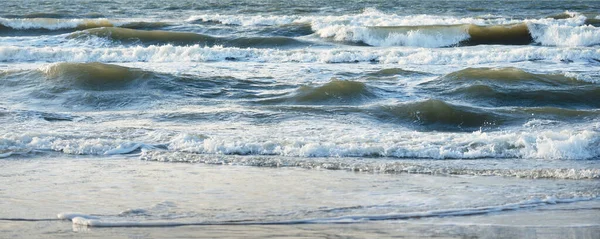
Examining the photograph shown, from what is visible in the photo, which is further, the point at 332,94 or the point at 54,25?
the point at 54,25

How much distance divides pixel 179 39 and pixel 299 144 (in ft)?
51.2

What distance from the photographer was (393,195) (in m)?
6.74

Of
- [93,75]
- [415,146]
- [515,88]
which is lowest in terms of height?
[515,88]

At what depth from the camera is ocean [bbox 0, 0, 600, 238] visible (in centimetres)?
600

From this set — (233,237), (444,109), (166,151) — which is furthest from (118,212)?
(444,109)

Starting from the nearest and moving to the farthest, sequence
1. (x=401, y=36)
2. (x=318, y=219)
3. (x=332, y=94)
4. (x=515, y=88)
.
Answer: (x=318, y=219), (x=332, y=94), (x=515, y=88), (x=401, y=36)

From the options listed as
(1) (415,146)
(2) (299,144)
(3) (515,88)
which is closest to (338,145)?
(2) (299,144)

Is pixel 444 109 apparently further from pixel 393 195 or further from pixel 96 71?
pixel 96 71

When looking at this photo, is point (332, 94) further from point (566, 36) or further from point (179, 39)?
point (566, 36)

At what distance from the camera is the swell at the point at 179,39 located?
74.6 ft

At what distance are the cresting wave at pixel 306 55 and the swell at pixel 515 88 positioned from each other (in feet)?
12.3

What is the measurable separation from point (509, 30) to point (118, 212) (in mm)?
20637

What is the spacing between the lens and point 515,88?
1384cm

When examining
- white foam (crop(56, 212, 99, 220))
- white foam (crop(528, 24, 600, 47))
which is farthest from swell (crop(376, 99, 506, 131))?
white foam (crop(528, 24, 600, 47))
